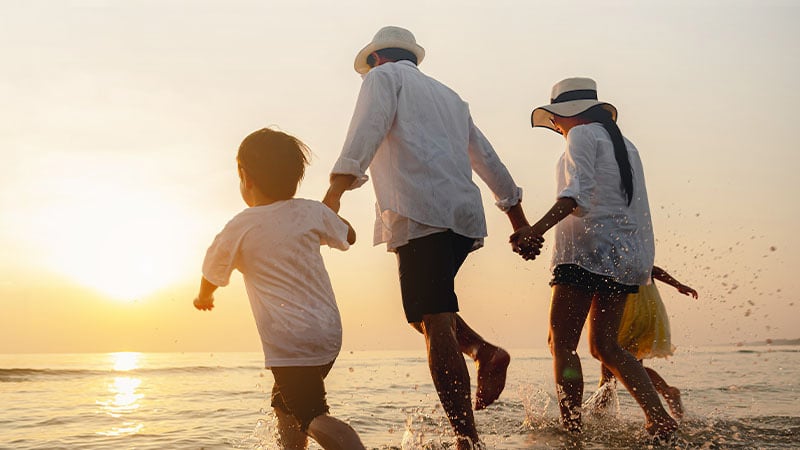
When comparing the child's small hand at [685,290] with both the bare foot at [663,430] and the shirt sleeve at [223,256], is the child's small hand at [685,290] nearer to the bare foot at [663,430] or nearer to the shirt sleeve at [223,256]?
the bare foot at [663,430]

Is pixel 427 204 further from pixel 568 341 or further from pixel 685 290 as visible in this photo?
pixel 685 290

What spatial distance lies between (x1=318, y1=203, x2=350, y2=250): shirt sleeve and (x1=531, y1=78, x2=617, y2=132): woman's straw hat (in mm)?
2343

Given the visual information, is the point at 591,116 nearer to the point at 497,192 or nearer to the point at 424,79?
the point at 497,192

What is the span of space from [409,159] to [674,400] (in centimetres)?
316

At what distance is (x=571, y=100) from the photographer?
4645 millimetres

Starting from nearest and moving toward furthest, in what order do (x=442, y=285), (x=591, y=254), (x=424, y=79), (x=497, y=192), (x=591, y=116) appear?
(x=442, y=285), (x=424, y=79), (x=497, y=192), (x=591, y=254), (x=591, y=116)

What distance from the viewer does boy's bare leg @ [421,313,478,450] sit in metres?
3.02

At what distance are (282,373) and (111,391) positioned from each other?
842 cm

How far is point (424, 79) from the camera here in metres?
3.44

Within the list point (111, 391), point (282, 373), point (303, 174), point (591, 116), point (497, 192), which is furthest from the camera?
point (111, 391)

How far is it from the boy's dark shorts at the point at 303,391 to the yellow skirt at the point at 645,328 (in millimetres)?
3125

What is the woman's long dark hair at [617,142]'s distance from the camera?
4.20 m

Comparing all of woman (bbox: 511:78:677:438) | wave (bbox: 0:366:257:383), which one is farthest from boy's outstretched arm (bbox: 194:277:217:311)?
wave (bbox: 0:366:257:383)

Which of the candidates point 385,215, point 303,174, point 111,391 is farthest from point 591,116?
point 111,391
